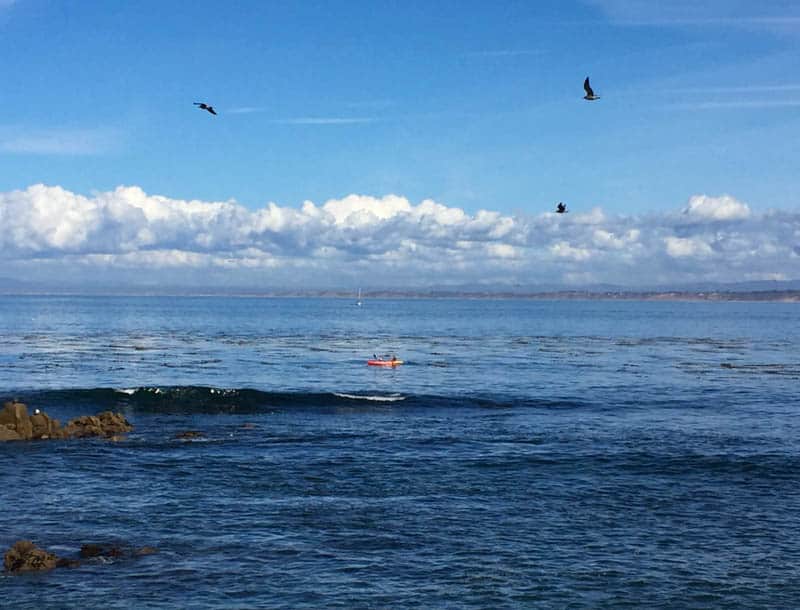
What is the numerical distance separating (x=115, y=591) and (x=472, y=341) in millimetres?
141432

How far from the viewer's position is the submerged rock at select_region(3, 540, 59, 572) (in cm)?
2870

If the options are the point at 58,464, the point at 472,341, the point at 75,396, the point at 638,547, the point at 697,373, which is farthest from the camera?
the point at 472,341

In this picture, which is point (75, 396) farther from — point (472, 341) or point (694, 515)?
point (472, 341)

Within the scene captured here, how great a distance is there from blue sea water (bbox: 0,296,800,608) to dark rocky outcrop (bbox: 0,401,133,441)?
74.4 inches

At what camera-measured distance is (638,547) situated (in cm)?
3234

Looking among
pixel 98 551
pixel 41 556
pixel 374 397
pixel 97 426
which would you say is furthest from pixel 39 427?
pixel 374 397

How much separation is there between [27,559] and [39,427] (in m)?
28.4

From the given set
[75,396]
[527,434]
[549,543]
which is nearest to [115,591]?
[549,543]

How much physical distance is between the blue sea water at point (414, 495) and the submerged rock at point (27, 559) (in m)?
0.62

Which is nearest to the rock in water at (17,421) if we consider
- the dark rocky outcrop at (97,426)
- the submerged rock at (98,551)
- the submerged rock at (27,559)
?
the dark rocky outcrop at (97,426)

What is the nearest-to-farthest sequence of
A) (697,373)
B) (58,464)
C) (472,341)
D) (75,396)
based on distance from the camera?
(58,464) < (75,396) < (697,373) < (472,341)

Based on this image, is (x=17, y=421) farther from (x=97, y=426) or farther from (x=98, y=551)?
(x=98, y=551)

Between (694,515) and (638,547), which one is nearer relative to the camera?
(638,547)

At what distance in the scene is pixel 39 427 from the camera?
5512cm
